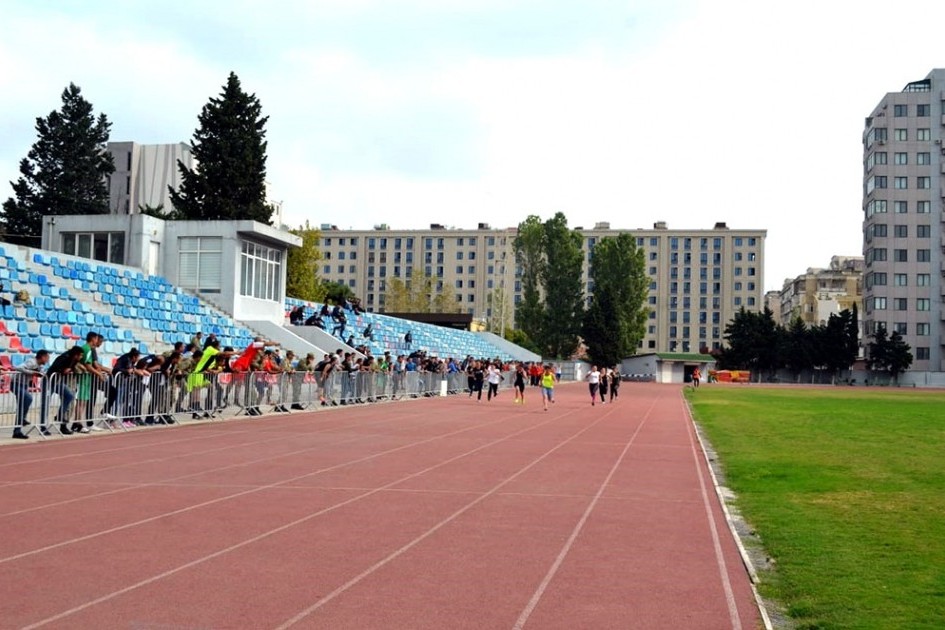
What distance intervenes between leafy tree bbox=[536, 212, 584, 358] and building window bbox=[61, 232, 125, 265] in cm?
6510

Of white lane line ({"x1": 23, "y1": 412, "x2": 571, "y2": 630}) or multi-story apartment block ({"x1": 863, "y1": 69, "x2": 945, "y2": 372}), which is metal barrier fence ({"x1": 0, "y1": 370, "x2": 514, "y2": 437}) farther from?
multi-story apartment block ({"x1": 863, "y1": 69, "x2": 945, "y2": 372})

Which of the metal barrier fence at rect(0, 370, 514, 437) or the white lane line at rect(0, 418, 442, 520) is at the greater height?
the metal barrier fence at rect(0, 370, 514, 437)

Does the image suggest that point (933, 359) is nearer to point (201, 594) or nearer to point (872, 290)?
point (872, 290)

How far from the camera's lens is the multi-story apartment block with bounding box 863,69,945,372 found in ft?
363

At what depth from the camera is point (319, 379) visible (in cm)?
3056

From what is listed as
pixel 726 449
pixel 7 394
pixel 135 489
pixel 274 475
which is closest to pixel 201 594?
pixel 135 489

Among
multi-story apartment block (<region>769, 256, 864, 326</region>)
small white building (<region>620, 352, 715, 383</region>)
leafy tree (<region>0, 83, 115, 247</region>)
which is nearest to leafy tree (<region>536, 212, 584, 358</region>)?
small white building (<region>620, 352, 715, 383</region>)

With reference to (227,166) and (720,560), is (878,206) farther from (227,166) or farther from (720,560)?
(720,560)

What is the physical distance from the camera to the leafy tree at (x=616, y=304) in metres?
101

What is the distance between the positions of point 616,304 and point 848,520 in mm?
92243

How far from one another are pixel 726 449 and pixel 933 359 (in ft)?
339

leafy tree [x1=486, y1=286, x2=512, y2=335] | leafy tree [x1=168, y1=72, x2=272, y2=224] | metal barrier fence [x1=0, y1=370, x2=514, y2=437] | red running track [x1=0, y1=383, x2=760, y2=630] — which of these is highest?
leafy tree [x1=168, y1=72, x2=272, y2=224]

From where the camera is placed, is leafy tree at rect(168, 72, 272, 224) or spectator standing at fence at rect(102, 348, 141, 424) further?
leafy tree at rect(168, 72, 272, 224)

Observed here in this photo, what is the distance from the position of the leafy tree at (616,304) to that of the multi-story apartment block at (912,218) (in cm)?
3036
